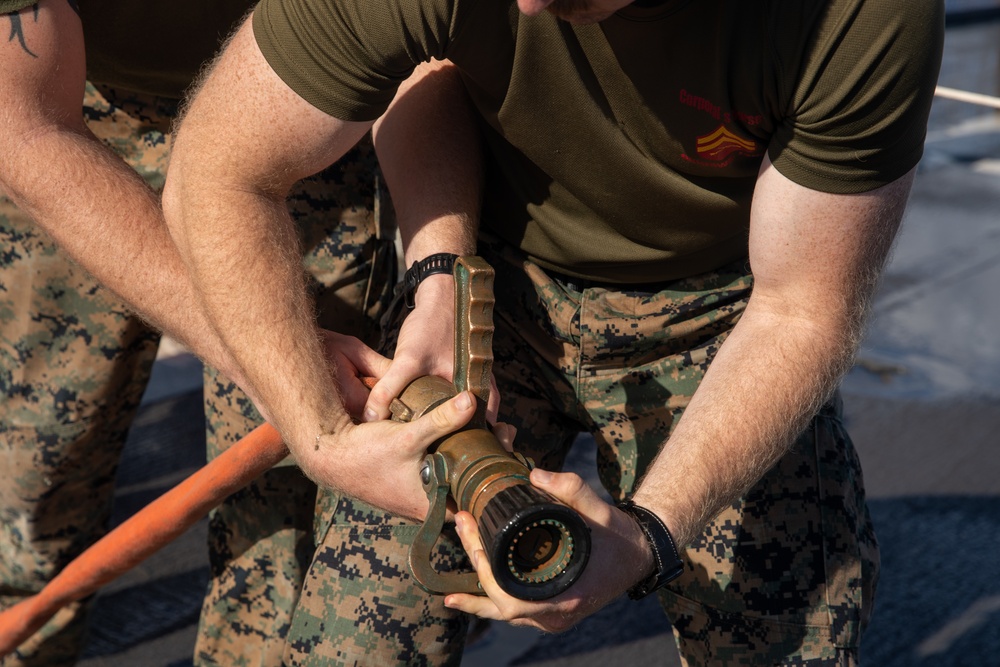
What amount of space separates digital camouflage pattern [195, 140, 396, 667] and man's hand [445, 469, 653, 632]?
1176 millimetres

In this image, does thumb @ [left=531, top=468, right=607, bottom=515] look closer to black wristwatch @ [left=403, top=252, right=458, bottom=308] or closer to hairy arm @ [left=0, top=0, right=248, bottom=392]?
black wristwatch @ [left=403, top=252, right=458, bottom=308]

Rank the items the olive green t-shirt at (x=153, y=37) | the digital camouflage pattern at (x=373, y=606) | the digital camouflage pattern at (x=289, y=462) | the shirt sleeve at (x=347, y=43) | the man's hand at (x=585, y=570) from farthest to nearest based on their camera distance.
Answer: the digital camouflage pattern at (x=289, y=462)
the olive green t-shirt at (x=153, y=37)
the digital camouflage pattern at (x=373, y=606)
the shirt sleeve at (x=347, y=43)
the man's hand at (x=585, y=570)

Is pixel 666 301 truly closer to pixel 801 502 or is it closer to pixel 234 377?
pixel 801 502

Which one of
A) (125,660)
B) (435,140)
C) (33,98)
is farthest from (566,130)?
(125,660)

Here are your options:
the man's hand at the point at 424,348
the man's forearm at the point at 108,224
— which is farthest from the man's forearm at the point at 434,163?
the man's forearm at the point at 108,224

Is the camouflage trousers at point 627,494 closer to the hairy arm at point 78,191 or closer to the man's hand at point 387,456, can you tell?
the man's hand at point 387,456

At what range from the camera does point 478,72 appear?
210 cm

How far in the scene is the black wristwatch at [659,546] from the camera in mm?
1879

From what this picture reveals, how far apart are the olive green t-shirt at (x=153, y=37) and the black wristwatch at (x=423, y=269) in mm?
822

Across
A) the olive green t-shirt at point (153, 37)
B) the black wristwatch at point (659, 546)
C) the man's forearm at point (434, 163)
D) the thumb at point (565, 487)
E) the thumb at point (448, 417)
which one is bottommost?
the black wristwatch at point (659, 546)

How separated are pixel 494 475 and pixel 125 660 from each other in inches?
90.0

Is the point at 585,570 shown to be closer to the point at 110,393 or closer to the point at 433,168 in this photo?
the point at 433,168

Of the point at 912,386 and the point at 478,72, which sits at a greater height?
the point at 478,72

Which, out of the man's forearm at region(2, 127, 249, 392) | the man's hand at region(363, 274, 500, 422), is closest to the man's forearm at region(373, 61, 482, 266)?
the man's hand at region(363, 274, 500, 422)
